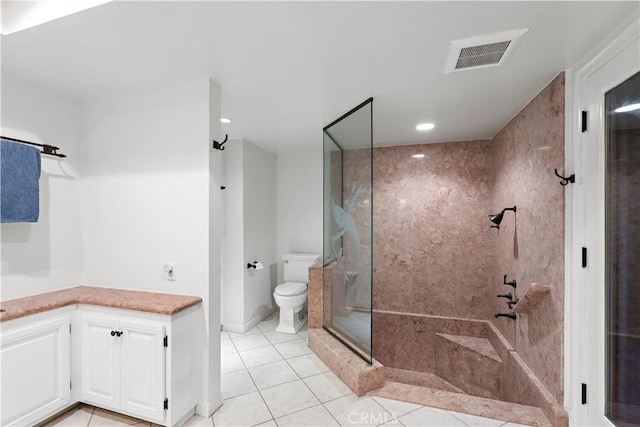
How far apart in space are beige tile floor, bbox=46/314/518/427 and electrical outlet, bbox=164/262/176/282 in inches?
38.2

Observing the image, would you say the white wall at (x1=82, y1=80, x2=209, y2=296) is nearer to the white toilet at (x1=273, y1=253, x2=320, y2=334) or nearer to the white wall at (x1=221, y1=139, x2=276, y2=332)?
the white wall at (x1=221, y1=139, x2=276, y2=332)

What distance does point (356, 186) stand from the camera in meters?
2.66

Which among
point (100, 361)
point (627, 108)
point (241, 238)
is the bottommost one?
point (100, 361)

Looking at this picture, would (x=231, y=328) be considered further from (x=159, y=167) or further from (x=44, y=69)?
(x=44, y=69)

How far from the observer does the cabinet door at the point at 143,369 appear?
1.76 meters

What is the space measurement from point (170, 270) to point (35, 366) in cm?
93

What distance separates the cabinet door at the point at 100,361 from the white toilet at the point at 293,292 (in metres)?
1.76

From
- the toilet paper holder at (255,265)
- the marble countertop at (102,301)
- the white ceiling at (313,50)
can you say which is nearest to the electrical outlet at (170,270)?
the marble countertop at (102,301)

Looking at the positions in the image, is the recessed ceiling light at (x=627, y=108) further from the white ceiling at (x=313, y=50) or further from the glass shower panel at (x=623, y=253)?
the white ceiling at (x=313, y=50)

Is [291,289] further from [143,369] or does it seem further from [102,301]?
[102,301]

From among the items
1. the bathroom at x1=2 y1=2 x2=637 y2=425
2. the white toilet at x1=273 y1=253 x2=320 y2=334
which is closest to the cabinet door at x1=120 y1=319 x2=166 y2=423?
the bathroom at x1=2 y1=2 x2=637 y2=425

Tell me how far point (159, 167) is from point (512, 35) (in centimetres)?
241

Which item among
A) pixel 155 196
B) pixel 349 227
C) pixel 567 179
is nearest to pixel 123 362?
pixel 155 196

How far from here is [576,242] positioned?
1743 millimetres
